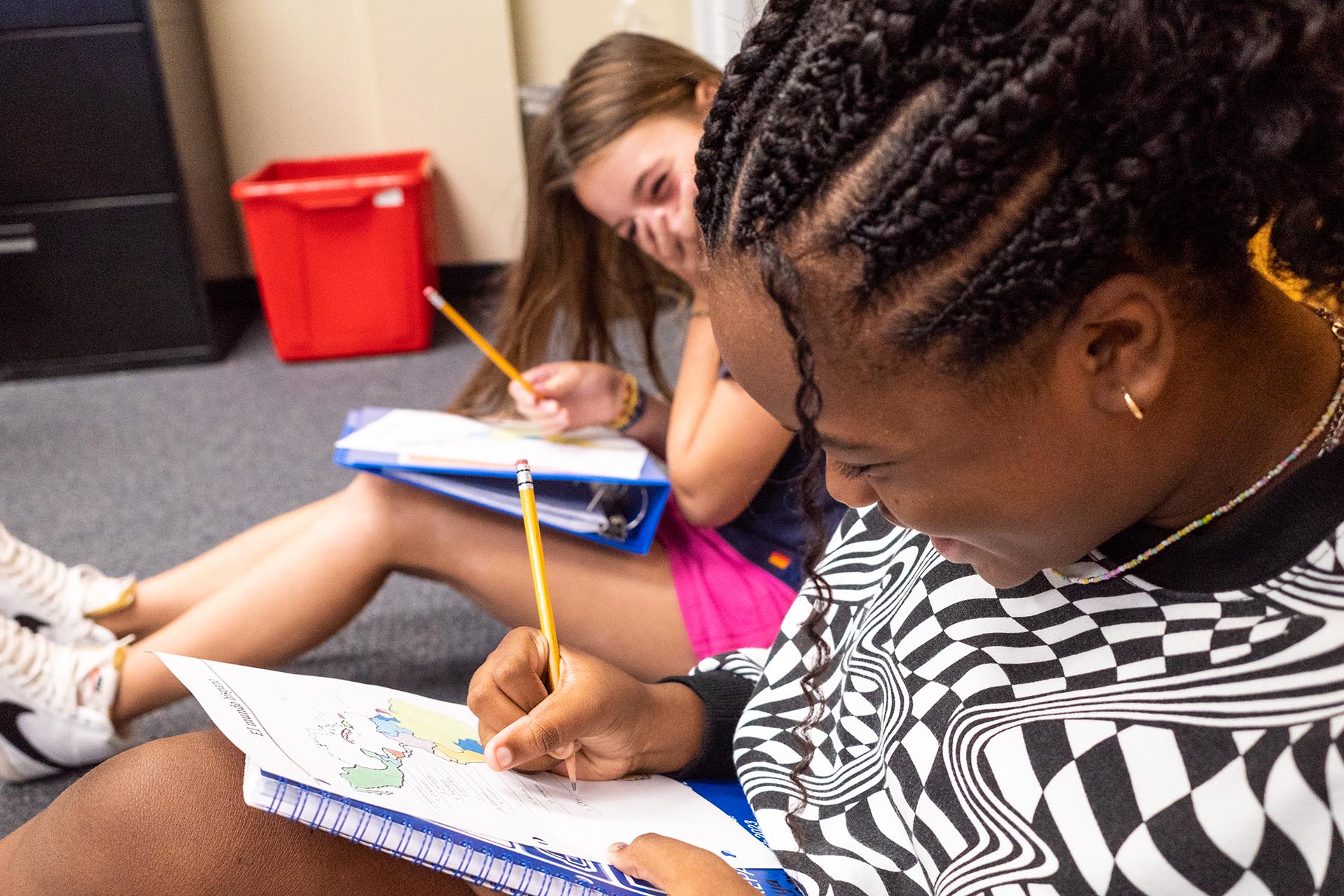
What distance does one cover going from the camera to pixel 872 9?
402 millimetres

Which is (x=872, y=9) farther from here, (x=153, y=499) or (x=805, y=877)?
(x=153, y=499)

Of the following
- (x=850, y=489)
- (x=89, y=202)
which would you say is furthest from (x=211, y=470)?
(x=850, y=489)

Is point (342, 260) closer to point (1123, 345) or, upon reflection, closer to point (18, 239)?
point (18, 239)

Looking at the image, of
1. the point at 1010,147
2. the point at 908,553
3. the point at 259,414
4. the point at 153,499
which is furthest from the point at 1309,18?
the point at 259,414

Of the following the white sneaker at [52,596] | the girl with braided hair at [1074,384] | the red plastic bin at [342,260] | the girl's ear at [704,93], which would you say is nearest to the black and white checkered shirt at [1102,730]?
the girl with braided hair at [1074,384]

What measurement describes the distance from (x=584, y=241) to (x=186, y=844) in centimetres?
86

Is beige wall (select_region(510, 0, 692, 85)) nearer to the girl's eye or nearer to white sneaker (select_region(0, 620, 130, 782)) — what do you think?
white sneaker (select_region(0, 620, 130, 782))

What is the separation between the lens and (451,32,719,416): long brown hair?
3.78ft

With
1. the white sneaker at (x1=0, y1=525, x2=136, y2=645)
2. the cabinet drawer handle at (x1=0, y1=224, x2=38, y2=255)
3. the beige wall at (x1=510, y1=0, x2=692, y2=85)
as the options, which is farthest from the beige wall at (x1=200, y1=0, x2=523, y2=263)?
the white sneaker at (x1=0, y1=525, x2=136, y2=645)

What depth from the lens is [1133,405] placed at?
42cm

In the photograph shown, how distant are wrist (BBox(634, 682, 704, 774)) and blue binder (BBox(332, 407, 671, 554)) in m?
0.26

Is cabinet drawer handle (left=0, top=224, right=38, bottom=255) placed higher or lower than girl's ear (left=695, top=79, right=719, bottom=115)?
lower

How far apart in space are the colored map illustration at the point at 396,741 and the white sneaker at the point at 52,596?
24.0 inches

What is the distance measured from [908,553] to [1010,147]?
0.32 m
